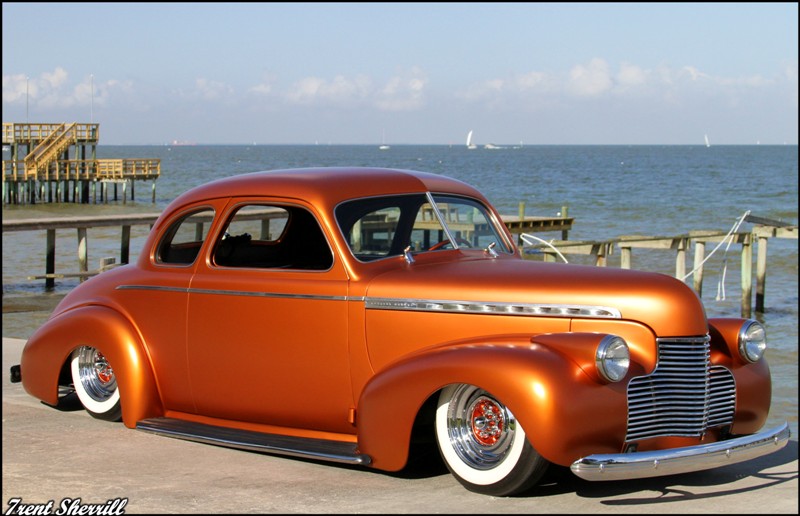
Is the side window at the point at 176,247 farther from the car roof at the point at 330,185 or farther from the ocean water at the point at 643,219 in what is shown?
the ocean water at the point at 643,219

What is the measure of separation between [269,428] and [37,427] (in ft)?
6.01

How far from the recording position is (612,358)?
17.5 feet

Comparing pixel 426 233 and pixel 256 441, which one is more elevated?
pixel 426 233

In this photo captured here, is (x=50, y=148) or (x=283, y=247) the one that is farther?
(x=50, y=148)

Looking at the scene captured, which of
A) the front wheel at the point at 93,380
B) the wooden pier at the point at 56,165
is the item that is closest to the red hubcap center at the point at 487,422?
the front wheel at the point at 93,380

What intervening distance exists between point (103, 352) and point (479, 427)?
299cm

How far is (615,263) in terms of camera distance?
29734mm

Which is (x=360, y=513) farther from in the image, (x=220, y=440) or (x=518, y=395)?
(x=220, y=440)

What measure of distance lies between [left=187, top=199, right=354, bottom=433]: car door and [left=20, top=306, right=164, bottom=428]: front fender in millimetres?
391

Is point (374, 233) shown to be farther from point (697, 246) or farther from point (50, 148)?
point (50, 148)

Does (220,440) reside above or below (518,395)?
below

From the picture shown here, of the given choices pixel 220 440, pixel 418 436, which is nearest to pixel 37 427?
pixel 220 440

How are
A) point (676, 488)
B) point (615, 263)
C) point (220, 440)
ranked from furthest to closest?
point (615, 263)
point (220, 440)
point (676, 488)

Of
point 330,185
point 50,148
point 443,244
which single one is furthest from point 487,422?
point 50,148
